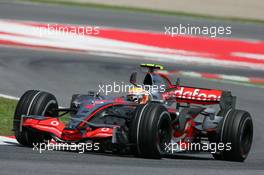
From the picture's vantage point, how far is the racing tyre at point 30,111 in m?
12.0

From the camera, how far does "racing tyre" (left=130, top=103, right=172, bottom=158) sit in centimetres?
1129

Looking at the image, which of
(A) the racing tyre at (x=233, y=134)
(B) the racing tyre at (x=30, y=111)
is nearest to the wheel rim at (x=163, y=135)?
(A) the racing tyre at (x=233, y=134)

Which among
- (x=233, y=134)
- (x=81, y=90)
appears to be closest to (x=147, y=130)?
(x=233, y=134)

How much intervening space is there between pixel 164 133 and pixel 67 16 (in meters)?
23.5

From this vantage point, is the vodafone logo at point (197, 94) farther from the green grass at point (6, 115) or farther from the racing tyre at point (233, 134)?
the green grass at point (6, 115)

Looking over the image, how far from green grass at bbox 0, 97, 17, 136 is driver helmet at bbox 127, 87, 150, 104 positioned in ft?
7.15

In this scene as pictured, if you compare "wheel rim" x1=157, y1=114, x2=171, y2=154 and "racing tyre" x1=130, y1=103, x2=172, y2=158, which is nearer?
"racing tyre" x1=130, y1=103, x2=172, y2=158

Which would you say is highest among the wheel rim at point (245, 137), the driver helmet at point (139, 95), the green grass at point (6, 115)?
the driver helmet at point (139, 95)

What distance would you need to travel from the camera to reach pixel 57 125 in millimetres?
11852

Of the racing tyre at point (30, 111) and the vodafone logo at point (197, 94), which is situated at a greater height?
the vodafone logo at point (197, 94)

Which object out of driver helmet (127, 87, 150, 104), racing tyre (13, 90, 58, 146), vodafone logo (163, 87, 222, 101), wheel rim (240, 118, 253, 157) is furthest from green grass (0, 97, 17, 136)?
wheel rim (240, 118, 253, 157)

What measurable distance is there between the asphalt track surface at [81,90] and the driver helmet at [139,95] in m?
1.00

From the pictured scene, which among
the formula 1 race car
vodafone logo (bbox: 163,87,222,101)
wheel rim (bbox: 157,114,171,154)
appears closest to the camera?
the formula 1 race car

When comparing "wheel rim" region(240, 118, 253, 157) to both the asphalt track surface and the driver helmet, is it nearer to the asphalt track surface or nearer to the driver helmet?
the asphalt track surface
